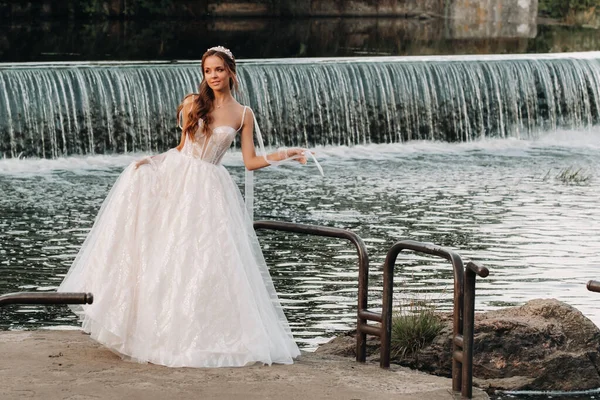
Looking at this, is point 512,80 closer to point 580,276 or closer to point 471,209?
point 471,209

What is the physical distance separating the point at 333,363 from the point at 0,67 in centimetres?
1384

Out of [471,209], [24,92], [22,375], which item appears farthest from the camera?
[24,92]

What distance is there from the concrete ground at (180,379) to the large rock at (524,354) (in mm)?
642

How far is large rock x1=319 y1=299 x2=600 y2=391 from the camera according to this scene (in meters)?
7.68

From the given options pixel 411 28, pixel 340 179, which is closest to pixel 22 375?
pixel 340 179

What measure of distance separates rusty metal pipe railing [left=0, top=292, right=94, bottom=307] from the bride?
97 centimetres

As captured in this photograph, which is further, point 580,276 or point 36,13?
point 36,13

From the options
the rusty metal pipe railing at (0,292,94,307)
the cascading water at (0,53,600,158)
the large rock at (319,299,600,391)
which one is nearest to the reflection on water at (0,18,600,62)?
the cascading water at (0,53,600,158)

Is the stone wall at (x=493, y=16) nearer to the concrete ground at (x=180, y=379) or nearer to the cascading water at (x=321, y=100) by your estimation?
the cascading water at (x=321, y=100)

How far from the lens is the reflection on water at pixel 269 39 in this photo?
93.9ft

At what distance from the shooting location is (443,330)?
7949mm

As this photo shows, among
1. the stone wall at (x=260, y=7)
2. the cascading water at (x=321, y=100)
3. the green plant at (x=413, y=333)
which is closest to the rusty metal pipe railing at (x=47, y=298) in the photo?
the green plant at (x=413, y=333)

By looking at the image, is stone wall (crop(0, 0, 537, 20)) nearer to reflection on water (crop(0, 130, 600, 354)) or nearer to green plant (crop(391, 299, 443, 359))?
reflection on water (crop(0, 130, 600, 354))

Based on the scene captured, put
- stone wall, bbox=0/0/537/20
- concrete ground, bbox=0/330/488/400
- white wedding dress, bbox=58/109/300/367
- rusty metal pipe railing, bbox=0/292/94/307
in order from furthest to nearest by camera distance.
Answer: stone wall, bbox=0/0/537/20 → white wedding dress, bbox=58/109/300/367 → concrete ground, bbox=0/330/488/400 → rusty metal pipe railing, bbox=0/292/94/307
